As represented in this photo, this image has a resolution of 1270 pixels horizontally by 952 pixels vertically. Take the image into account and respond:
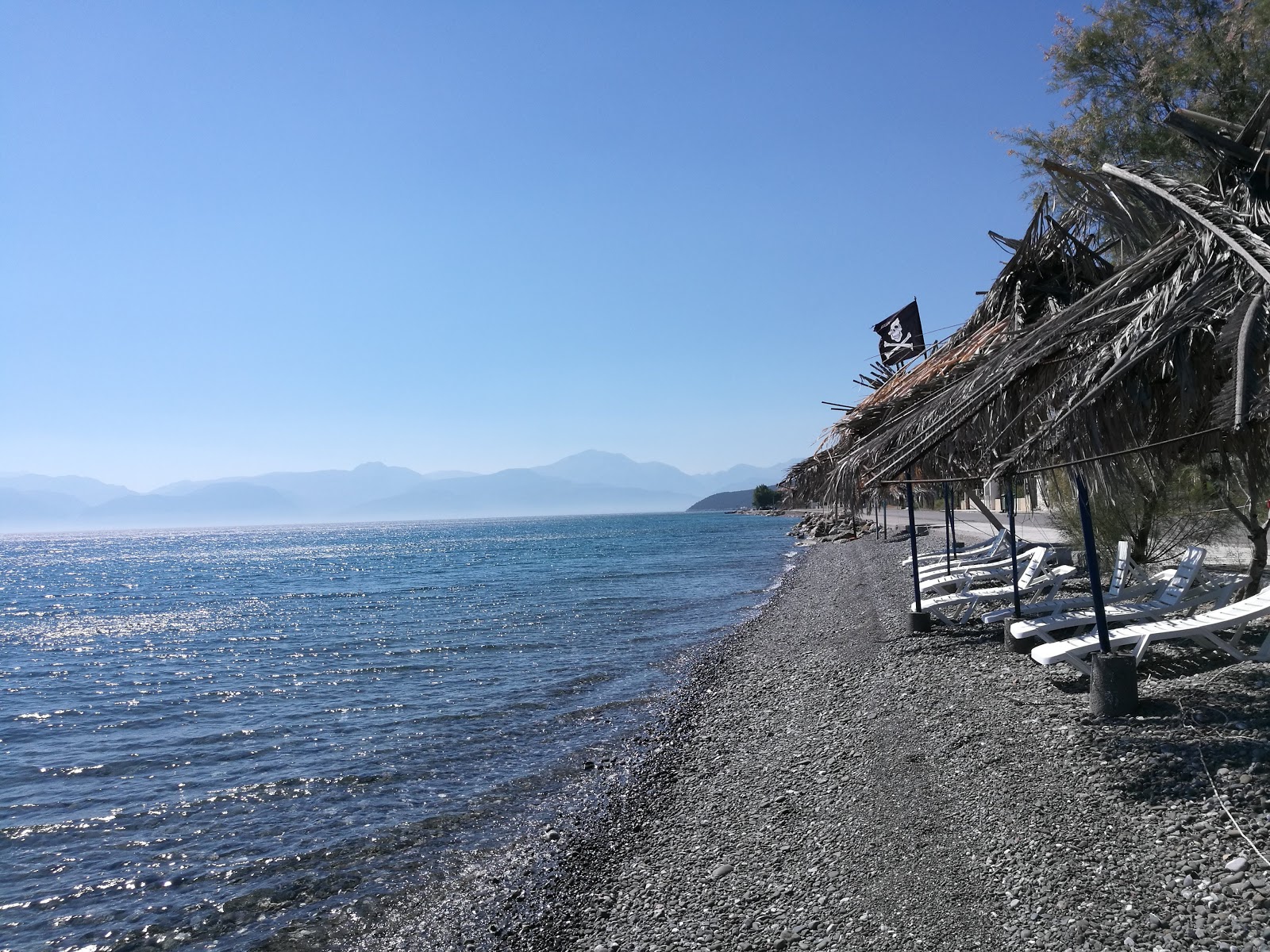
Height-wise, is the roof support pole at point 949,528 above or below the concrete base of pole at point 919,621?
above

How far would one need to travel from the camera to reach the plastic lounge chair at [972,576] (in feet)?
42.5

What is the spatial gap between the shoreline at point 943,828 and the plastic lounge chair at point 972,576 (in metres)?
4.43

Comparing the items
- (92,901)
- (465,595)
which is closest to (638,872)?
(92,901)

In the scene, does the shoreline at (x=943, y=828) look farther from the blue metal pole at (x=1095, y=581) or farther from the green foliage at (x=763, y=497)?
the green foliage at (x=763, y=497)

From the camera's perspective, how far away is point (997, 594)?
10719 millimetres

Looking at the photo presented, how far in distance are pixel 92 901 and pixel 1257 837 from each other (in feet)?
25.9

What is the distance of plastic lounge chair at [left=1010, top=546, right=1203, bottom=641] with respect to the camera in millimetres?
7812

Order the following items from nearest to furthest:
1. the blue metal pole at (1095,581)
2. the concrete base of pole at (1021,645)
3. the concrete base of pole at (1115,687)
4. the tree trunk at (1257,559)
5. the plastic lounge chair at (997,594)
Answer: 1. the concrete base of pole at (1115,687)
2. the blue metal pole at (1095,581)
3. the tree trunk at (1257,559)
4. the concrete base of pole at (1021,645)
5. the plastic lounge chair at (997,594)

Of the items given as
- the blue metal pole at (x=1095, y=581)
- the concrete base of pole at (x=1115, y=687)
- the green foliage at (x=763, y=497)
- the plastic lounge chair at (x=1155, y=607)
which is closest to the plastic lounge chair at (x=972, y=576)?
the plastic lounge chair at (x=1155, y=607)

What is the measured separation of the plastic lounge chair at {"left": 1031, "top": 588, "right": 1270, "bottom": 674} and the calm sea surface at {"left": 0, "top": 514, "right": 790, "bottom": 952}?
4.78 meters

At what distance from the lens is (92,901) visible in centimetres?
648

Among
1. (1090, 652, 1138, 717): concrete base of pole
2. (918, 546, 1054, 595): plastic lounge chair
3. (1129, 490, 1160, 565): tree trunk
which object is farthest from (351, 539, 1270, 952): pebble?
(1129, 490, 1160, 565): tree trunk

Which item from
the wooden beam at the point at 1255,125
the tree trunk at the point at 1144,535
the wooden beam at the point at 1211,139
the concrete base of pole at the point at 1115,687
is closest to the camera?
the wooden beam at the point at 1255,125

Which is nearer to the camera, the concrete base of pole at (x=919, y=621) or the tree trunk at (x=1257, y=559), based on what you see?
the tree trunk at (x=1257, y=559)
